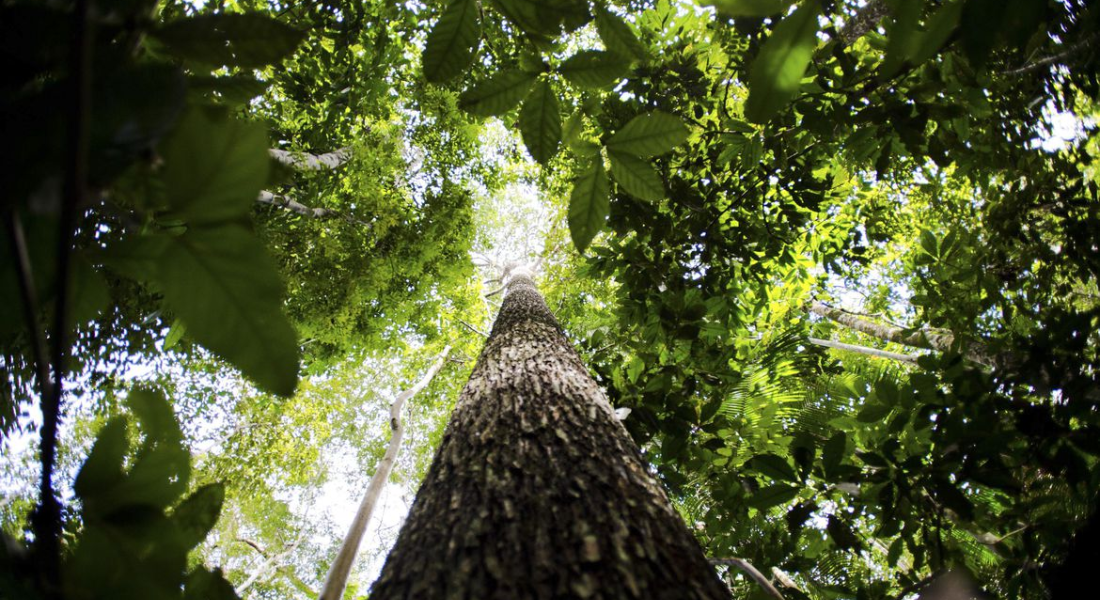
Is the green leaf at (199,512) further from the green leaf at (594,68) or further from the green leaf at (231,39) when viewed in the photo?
the green leaf at (594,68)

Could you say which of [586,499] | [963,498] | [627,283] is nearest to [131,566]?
[586,499]

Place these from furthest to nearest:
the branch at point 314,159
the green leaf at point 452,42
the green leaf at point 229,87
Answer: the branch at point 314,159
the green leaf at point 452,42
the green leaf at point 229,87

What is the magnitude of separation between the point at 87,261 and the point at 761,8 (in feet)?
2.32

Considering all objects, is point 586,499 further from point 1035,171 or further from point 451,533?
point 1035,171

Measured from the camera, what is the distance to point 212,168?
291 millimetres

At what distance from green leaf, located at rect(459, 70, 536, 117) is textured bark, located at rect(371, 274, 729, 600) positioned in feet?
2.61

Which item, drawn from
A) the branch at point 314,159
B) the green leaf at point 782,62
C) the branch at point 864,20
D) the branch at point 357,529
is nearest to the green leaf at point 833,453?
the green leaf at point 782,62

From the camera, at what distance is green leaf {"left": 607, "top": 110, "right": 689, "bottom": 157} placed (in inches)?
29.0

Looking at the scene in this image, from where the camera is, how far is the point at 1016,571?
1627mm

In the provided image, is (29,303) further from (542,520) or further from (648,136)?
(542,520)

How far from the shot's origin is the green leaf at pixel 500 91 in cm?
71

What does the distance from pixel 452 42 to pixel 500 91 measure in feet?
0.31

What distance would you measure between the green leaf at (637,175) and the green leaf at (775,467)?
106cm

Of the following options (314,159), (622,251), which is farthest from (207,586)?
(314,159)
